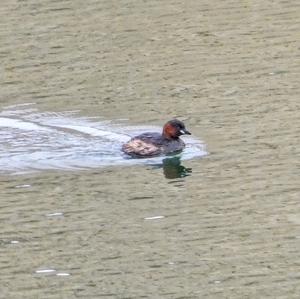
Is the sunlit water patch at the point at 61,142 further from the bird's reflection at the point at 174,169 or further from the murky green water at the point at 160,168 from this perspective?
the murky green water at the point at 160,168

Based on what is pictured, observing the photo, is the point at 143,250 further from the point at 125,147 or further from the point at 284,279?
the point at 125,147

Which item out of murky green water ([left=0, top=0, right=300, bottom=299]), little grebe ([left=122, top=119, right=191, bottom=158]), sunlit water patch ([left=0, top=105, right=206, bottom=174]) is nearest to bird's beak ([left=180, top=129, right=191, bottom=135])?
little grebe ([left=122, top=119, right=191, bottom=158])

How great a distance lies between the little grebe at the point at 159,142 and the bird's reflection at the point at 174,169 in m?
0.16

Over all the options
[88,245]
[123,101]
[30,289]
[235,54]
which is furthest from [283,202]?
[235,54]

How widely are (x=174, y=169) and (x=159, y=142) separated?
0.63m

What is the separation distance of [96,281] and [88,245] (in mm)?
1075

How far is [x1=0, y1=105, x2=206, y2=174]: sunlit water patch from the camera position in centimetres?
1747

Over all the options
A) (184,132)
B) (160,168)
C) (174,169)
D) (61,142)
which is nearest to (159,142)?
(184,132)

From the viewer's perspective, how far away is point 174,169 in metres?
17.4

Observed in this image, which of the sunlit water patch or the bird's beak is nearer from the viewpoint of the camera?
the sunlit water patch

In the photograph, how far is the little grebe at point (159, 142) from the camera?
17625mm

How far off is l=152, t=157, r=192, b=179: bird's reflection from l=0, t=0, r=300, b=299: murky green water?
0.13 meters

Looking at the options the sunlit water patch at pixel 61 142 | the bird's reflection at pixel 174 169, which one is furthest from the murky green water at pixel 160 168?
the sunlit water patch at pixel 61 142

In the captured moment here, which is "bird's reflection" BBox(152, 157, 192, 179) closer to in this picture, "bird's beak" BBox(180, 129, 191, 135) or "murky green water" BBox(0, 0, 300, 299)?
"murky green water" BBox(0, 0, 300, 299)
